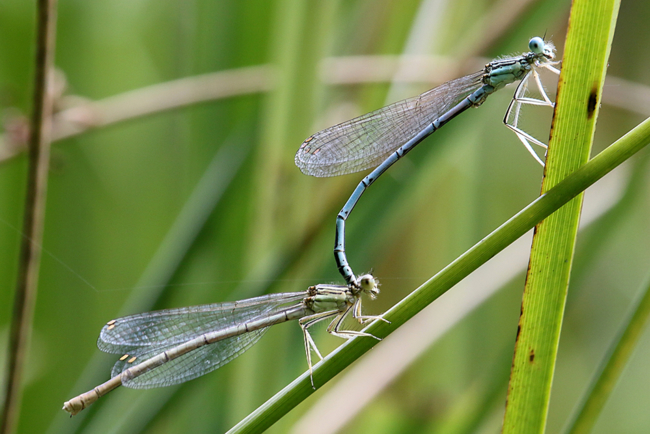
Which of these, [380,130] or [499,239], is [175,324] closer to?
[380,130]

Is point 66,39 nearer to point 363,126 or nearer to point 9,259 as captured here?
point 9,259

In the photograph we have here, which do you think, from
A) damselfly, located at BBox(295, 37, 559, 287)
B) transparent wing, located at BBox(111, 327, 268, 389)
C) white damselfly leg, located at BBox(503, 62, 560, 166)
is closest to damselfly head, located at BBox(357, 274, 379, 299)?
damselfly, located at BBox(295, 37, 559, 287)

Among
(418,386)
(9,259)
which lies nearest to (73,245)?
(9,259)

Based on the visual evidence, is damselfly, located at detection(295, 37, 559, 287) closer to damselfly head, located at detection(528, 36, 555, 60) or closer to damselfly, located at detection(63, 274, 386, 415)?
damselfly head, located at detection(528, 36, 555, 60)

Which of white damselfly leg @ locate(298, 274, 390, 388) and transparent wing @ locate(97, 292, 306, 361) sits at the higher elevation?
transparent wing @ locate(97, 292, 306, 361)

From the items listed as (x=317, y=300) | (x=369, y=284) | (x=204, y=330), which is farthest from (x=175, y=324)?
(x=369, y=284)

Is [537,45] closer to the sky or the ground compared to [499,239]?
closer to the sky

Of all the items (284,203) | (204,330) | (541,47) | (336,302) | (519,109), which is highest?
(541,47)
